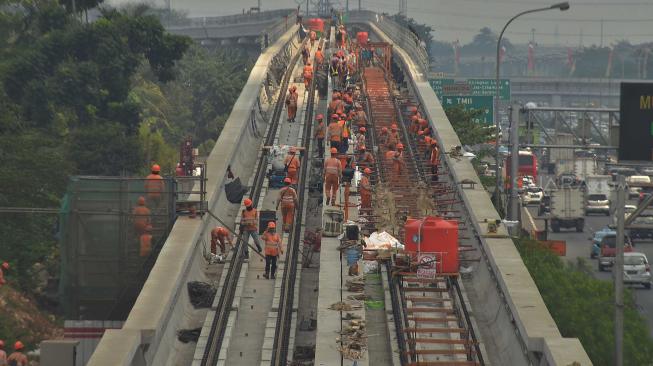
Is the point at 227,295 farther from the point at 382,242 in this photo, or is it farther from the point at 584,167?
the point at 584,167

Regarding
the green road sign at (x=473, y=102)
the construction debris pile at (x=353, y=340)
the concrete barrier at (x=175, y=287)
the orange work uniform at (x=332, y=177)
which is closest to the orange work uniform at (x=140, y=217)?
the concrete barrier at (x=175, y=287)

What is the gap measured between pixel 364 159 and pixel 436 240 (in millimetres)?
12192

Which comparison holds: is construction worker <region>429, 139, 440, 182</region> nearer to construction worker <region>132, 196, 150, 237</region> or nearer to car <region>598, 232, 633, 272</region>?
construction worker <region>132, 196, 150, 237</region>

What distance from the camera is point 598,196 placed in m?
96.1

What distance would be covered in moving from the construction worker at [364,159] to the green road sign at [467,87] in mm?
38220

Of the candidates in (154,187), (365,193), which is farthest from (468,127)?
(154,187)

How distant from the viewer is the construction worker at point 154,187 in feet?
117

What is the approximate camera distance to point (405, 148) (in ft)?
171

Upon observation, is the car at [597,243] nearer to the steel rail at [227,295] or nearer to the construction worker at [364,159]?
the construction worker at [364,159]

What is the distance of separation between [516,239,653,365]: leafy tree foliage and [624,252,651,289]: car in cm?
1526

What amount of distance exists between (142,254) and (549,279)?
43.1 feet

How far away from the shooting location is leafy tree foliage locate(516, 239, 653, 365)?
3869 centimetres

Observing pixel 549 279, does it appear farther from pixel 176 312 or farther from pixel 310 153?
pixel 176 312

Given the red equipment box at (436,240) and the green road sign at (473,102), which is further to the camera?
the green road sign at (473,102)
